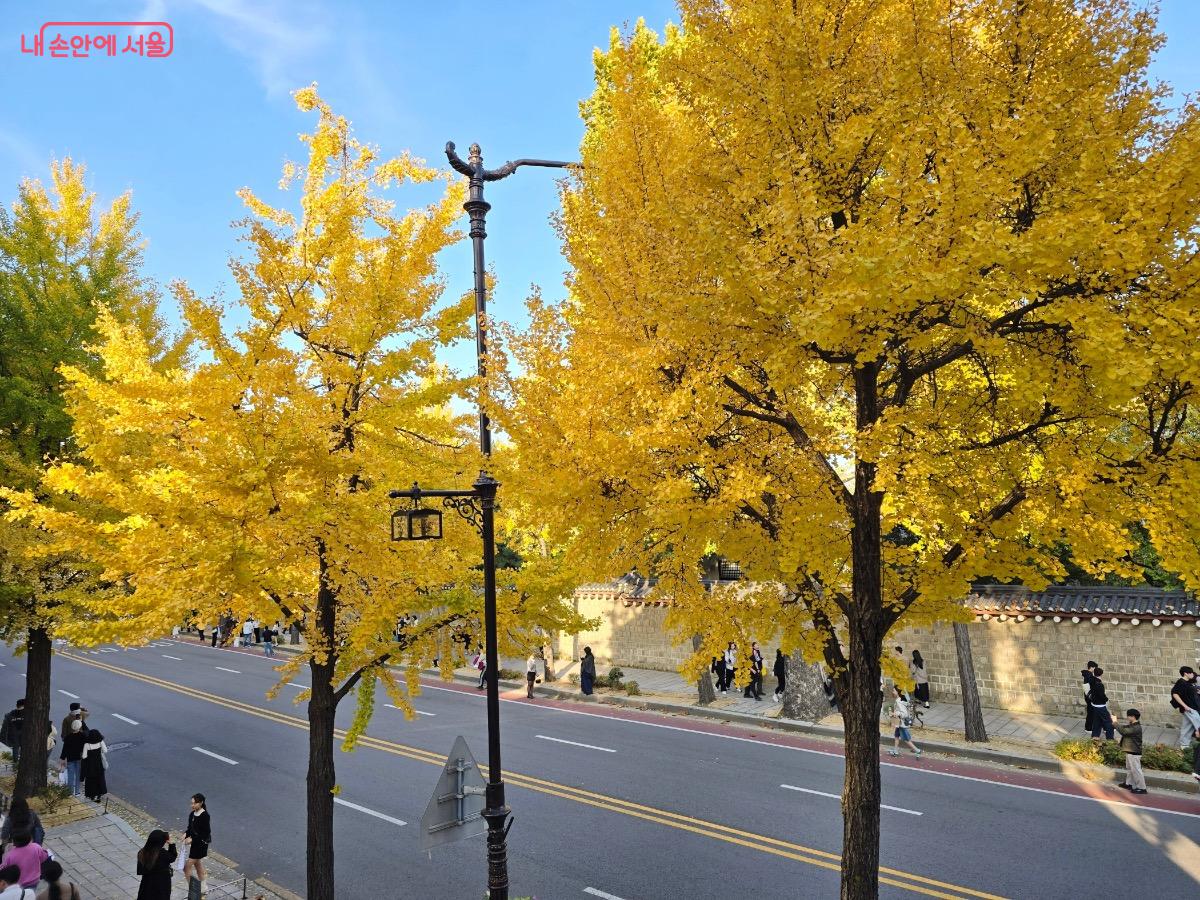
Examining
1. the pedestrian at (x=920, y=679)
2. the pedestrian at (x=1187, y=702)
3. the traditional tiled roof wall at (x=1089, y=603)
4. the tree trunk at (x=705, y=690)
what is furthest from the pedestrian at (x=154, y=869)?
the traditional tiled roof wall at (x=1089, y=603)

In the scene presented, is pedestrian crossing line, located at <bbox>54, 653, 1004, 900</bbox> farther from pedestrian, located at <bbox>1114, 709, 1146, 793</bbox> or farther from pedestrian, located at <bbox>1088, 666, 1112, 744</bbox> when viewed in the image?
pedestrian, located at <bbox>1088, 666, 1112, 744</bbox>

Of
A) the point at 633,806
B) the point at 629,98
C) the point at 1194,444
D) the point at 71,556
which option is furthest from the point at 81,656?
the point at 1194,444

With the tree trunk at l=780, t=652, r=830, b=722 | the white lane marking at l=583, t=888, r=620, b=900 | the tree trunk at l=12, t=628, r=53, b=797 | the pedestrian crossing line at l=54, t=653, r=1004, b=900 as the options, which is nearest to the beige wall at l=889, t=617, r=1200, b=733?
the tree trunk at l=780, t=652, r=830, b=722

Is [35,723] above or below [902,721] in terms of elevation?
above

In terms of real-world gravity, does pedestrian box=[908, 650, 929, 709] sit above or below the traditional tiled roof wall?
below

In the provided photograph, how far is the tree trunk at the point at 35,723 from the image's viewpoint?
13539 millimetres

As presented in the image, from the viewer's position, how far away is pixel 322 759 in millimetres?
9258

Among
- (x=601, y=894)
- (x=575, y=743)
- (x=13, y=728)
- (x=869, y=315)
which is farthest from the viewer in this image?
(x=575, y=743)

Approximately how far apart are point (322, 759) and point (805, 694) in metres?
13.5

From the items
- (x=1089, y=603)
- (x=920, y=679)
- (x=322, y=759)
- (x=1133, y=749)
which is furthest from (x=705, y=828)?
(x=1089, y=603)

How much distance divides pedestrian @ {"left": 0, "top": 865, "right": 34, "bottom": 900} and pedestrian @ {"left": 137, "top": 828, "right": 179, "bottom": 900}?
4.30 feet

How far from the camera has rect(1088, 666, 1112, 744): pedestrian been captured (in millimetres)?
16250

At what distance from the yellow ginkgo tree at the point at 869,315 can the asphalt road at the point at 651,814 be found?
4095 mm

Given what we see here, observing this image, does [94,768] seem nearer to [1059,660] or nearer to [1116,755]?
[1116,755]
